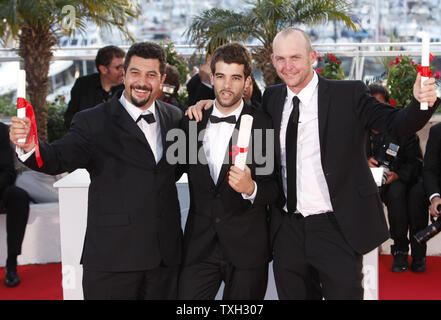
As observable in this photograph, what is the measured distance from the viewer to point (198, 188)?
281cm

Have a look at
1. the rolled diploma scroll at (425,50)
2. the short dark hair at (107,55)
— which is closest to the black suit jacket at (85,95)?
the short dark hair at (107,55)

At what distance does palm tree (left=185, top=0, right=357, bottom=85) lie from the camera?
754cm

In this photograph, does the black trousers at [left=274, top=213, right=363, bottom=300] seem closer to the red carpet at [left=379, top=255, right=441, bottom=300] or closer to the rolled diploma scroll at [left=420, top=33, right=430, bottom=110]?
the rolled diploma scroll at [left=420, top=33, right=430, bottom=110]

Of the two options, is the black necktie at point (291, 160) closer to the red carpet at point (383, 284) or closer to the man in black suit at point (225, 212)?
the man in black suit at point (225, 212)

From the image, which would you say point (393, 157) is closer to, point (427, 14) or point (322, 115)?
point (322, 115)

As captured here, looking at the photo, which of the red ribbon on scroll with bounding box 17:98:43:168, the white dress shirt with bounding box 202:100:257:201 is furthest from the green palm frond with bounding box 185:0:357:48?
the red ribbon on scroll with bounding box 17:98:43:168

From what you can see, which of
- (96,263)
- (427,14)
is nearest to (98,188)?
(96,263)

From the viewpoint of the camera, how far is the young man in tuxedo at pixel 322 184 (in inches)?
107

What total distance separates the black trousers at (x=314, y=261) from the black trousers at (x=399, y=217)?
2.48 m

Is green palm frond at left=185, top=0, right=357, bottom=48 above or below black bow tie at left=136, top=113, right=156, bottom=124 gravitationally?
above

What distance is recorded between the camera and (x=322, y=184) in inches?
109

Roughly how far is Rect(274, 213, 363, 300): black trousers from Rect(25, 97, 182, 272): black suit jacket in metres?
0.58

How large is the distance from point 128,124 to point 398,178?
326 centimetres

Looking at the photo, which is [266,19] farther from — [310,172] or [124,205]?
[124,205]
